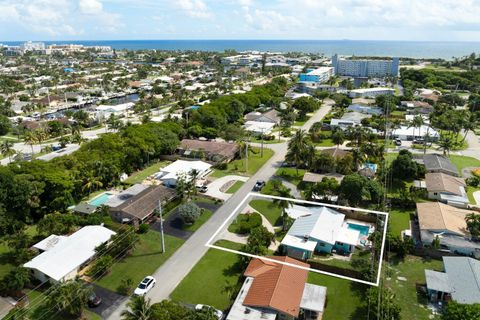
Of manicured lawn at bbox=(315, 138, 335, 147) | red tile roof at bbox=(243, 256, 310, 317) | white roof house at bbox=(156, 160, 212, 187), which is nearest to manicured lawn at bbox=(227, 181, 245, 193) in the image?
white roof house at bbox=(156, 160, 212, 187)

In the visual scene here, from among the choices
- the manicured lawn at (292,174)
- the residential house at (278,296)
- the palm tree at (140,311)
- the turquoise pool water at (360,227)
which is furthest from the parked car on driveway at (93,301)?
the manicured lawn at (292,174)

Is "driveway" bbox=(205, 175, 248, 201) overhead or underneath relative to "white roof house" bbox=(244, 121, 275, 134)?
underneath

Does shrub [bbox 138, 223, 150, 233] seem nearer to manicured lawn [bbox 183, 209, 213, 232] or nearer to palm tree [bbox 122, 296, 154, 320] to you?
manicured lawn [bbox 183, 209, 213, 232]

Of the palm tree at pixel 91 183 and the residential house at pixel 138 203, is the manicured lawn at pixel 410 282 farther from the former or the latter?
the palm tree at pixel 91 183

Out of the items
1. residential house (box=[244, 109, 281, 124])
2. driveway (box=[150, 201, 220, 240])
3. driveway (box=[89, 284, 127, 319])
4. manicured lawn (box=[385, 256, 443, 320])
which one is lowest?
driveway (box=[89, 284, 127, 319])

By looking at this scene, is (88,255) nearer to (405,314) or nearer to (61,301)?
(61,301)

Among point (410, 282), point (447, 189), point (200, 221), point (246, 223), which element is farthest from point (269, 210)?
point (447, 189)
